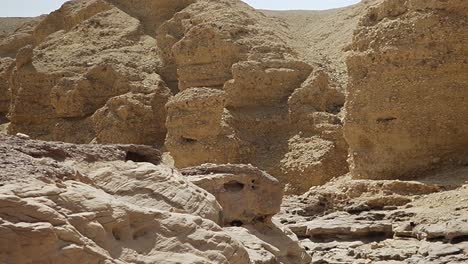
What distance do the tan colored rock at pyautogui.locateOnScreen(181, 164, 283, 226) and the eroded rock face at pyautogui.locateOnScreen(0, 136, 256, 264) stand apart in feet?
3.89

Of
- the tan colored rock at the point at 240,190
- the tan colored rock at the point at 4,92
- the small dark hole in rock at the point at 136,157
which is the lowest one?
the tan colored rock at the point at 4,92

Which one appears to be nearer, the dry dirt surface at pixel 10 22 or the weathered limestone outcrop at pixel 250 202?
the weathered limestone outcrop at pixel 250 202

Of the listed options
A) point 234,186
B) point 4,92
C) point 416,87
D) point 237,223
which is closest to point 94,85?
point 4,92

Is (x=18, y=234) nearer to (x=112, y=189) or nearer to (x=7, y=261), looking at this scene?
(x=7, y=261)

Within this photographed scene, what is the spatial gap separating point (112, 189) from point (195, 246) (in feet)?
3.66

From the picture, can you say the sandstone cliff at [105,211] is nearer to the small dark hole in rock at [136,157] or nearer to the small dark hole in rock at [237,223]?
the small dark hole in rock at [136,157]

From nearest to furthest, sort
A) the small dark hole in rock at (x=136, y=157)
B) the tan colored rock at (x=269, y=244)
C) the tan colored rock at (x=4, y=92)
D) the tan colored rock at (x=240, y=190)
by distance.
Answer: the small dark hole in rock at (x=136, y=157), the tan colored rock at (x=269, y=244), the tan colored rock at (x=240, y=190), the tan colored rock at (x=4, y=92)

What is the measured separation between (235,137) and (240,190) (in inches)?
530

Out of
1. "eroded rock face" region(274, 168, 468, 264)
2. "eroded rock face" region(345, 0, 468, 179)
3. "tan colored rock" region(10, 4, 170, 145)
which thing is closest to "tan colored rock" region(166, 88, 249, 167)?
"eroded rock face" region(274, 168, 468, 264)

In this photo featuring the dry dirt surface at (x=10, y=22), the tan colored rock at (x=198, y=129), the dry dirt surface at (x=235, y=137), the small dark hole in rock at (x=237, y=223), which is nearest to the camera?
the dry dirt surface at (x=235, y=137)

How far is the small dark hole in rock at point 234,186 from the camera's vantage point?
33.5 ft

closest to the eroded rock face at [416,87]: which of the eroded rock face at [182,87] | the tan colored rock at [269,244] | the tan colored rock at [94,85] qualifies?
the eroded rock face at [182,87]

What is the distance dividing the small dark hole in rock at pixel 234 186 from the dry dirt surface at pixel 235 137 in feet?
0.05

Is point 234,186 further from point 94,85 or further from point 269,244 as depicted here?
point 94,85
